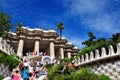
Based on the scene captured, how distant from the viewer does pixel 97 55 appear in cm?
2231

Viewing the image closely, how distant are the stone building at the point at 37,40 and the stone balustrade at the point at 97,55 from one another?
35990mm

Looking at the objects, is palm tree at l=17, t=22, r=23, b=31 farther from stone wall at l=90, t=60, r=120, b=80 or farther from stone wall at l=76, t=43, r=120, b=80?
stone wall at l=90, t=60, r=120, b=80

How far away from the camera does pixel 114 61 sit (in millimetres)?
20000

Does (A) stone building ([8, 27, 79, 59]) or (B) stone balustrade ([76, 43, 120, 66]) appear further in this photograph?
(A) stone building ([8, 27, 79, 59])

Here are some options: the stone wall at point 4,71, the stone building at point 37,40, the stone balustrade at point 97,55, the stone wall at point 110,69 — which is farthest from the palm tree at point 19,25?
the stone wall at point 110,69

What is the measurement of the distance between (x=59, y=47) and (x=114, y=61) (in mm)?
47377

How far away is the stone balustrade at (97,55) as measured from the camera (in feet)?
66.2

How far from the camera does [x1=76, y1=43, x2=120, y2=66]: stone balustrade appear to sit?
66.2 feet

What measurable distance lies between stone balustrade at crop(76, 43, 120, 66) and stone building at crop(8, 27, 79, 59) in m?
36.0

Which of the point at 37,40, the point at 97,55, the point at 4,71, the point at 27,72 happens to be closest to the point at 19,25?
the point at 37,40

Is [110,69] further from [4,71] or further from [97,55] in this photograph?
[4,71]

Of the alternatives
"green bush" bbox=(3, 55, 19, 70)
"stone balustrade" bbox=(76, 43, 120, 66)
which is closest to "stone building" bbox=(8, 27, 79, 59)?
"stone balustrade" bbox=(76, 43, 120, 66)

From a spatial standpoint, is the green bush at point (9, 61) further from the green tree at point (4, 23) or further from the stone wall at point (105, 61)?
the green tree at point (4, 23)

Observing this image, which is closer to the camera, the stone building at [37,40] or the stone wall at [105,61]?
the stone wall at [105,61]
